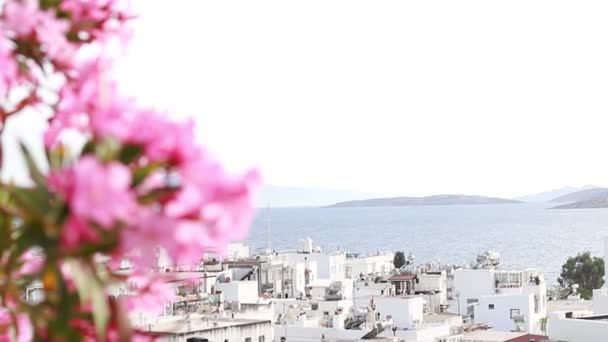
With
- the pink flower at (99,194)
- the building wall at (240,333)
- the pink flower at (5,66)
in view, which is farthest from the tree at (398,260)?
the pink flower at (99,194)

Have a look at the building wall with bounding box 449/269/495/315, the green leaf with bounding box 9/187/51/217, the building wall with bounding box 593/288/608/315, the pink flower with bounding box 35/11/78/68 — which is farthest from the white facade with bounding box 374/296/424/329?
the green leaf with bounding box 9/187/51/217

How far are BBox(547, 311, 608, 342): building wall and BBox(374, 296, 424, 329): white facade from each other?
704 cm

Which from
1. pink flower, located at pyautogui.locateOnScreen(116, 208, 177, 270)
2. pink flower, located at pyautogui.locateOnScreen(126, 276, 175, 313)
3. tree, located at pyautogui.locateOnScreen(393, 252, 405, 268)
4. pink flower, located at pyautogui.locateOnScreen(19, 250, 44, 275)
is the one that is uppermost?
pink flower, located at pyautogui.locateOnScreen(116, 208, 177, 270)

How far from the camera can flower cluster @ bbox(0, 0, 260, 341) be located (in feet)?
4.41

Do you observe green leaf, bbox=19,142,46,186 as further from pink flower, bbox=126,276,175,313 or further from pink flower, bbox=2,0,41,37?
pink flower, bbox=126,276,175,313

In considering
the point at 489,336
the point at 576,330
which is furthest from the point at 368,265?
the point at 576,330

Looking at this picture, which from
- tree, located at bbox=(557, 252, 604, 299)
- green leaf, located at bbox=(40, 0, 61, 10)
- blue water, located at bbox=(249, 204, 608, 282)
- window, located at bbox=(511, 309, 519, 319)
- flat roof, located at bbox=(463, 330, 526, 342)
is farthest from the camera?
blue water, located at bbox=(249, 204, 608, 282)

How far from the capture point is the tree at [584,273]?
195 ft

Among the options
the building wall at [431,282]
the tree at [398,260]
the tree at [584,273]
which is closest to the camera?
the building wall at [431,282]

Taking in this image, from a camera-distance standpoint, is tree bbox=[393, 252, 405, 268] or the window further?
tree bbox=[393, 252, 405, 268]

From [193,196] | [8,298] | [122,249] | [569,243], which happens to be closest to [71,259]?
[122,249]

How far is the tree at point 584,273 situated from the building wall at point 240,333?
36624 mm

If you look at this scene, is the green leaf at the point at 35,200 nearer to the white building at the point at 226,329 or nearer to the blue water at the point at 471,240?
the white building at the point at 226,329

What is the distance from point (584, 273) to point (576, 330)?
115 ft
